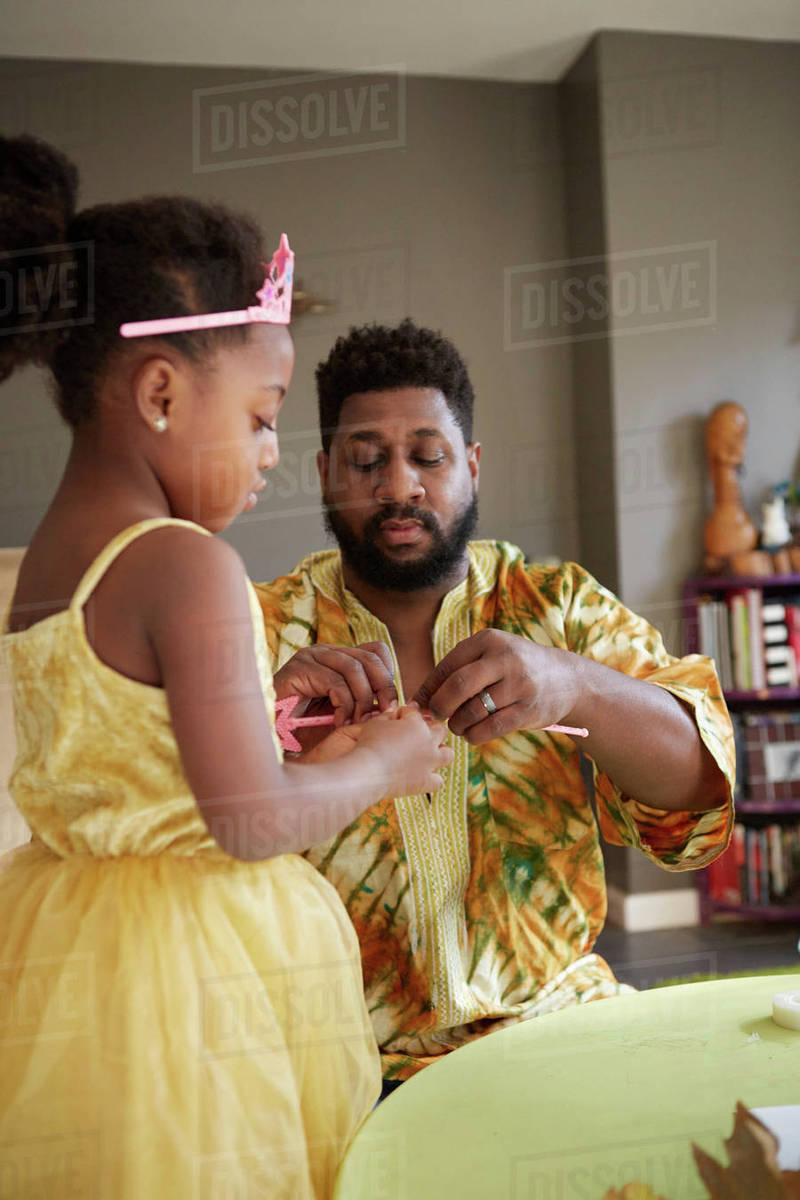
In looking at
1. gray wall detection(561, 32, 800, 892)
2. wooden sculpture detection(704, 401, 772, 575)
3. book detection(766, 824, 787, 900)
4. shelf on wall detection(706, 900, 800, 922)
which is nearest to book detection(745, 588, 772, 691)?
wooden sculpture detection(704, 401, 772, 575)

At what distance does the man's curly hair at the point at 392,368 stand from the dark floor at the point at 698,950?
6.37 ft

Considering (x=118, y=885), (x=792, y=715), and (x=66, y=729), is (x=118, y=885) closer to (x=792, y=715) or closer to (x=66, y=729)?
(x=66, y=729)

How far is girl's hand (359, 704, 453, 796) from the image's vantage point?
771 millimetres

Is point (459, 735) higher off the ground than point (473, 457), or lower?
lower

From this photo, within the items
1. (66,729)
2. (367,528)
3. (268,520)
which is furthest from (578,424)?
(66,729)

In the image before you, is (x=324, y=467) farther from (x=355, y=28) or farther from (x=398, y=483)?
(x=355, y=28)

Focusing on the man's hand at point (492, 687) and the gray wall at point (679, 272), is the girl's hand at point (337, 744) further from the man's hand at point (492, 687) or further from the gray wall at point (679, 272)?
the gray wall at point (679, 272)

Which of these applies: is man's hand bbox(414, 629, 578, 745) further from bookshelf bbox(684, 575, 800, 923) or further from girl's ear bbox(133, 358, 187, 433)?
bookshelf bbox(684, 575, 800, 923)

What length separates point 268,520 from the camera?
331 cm

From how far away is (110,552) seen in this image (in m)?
0.68

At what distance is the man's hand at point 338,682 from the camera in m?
0.98

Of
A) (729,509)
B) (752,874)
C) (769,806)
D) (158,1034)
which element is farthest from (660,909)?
(158,1034)

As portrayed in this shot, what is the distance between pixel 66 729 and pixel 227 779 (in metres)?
0.12

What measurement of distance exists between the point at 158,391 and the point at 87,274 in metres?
0.10
